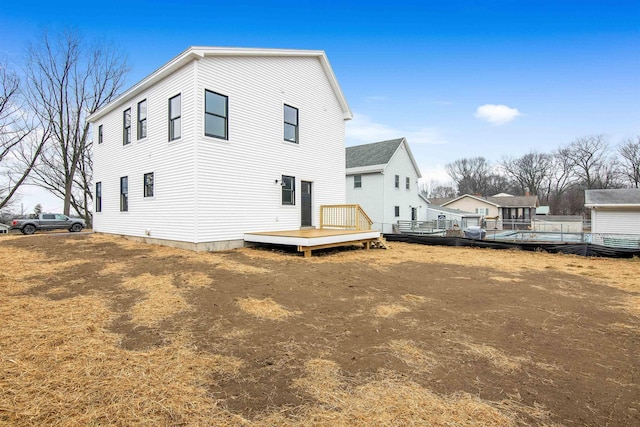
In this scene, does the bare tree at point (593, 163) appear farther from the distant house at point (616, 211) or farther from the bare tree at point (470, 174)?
the distant house at point (616, 211)

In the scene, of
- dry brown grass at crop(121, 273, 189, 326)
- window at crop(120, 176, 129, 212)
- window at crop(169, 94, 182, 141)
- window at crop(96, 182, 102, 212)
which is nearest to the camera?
dry brown grass at crop(121, 273, 189, 326)

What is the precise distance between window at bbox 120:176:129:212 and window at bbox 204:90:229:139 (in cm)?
563

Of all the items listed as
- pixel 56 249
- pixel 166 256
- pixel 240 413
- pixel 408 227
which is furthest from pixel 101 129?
pixel 408 227

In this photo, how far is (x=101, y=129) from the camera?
49.3 ft

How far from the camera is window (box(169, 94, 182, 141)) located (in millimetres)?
10180

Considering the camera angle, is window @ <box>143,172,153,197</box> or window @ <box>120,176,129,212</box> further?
window @ <box>120,176,129,212</box>

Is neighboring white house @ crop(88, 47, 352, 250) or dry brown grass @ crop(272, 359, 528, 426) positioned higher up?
neighboring white house @ crop(88, 47, 352, 250)

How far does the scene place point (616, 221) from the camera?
19.3 m

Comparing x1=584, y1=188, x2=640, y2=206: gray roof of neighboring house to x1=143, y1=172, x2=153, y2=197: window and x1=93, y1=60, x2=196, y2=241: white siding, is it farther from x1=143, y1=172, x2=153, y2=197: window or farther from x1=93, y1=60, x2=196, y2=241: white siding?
x1=143, y1=172, x2=153, y2=197: window

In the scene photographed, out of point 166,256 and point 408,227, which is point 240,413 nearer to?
point 166,256

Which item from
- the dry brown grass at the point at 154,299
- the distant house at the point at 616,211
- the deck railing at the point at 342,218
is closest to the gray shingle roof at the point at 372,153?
the deck railing at the point at 342,218

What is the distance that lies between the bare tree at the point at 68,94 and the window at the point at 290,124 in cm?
2044

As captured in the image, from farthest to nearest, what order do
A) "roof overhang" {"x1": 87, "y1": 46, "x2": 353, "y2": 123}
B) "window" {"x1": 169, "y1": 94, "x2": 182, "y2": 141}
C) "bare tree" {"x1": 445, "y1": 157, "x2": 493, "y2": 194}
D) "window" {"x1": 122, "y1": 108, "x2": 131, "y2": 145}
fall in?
1. "bare tree" {"x1": 445, "y1": 157, "x2": 493, "y2": 194}
2. "window" {"x1": 122, "y1": 108, "x2": 131, "y2": 145}
3. "window" {"x1": 169, "y1": 94, "x2": 182, "y2": 141}
4. "roof overhang" {"x1": 87, "y1": 46, "x2": 353, "y2": 123}

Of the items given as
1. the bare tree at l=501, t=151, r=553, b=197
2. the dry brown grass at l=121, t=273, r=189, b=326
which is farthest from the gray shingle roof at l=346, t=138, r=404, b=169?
the bare tree at l=501, t=151, r=553, b=197
